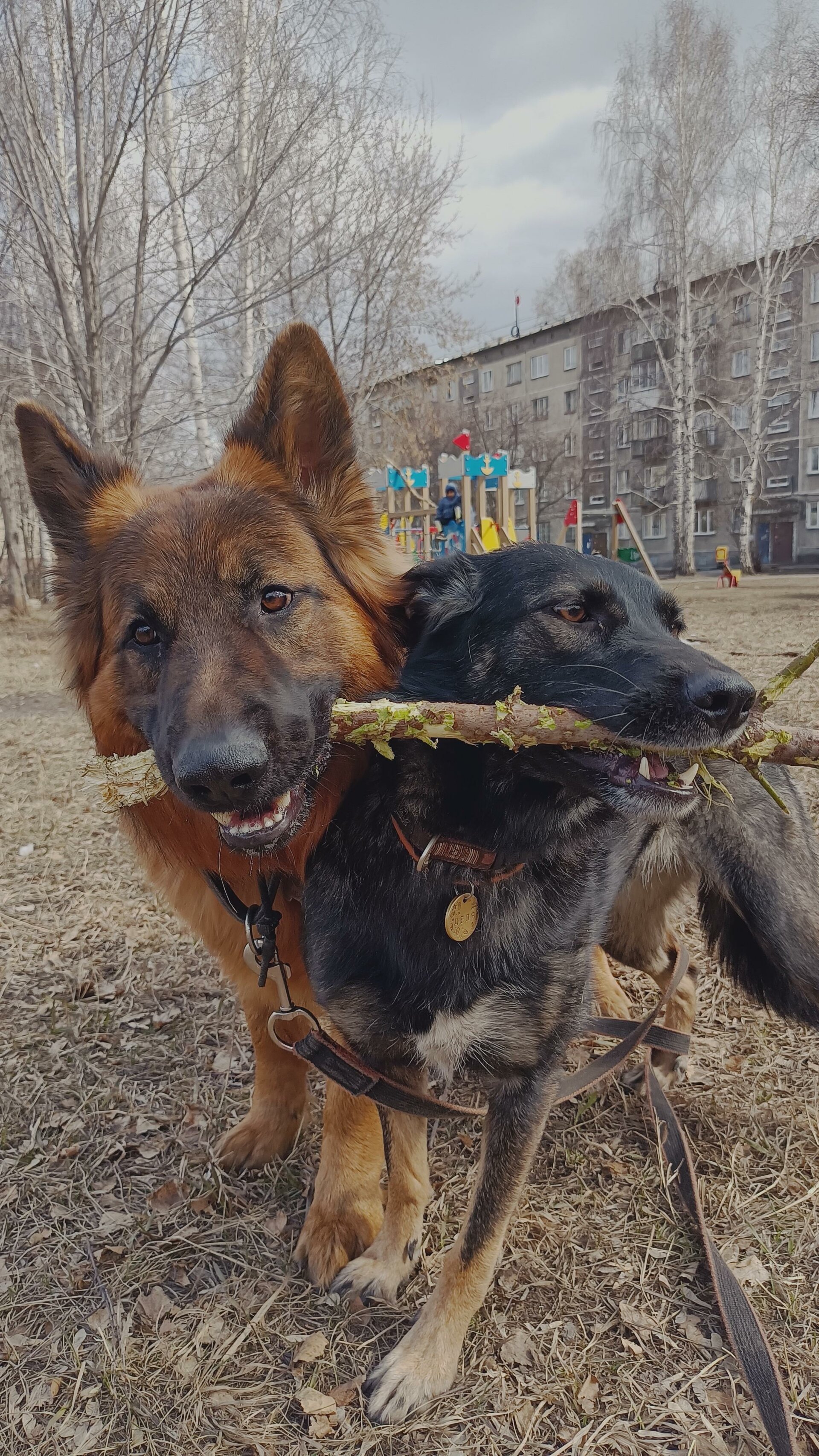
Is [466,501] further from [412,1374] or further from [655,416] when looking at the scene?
[655,416]

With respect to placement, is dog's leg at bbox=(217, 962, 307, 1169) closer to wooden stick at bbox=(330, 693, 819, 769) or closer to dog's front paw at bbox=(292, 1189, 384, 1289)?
dog's front paw at bbox=(292, 1189, 384, 1289)

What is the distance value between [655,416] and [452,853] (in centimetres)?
4810

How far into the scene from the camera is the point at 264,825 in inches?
71.6

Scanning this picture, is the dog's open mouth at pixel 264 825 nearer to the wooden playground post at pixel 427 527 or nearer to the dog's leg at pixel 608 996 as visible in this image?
the dog's leg at pixel 608 996

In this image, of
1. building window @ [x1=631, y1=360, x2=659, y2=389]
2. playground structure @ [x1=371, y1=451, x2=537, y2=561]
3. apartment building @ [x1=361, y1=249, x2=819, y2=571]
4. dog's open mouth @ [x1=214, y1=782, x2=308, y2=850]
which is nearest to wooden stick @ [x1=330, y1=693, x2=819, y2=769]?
dog's open mouth @ [x1=214, y1=782, x2=308, y2=850]

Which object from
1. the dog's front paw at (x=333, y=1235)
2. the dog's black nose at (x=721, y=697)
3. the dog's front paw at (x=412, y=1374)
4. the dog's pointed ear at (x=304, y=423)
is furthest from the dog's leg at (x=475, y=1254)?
the dog's pointed ear at (x=304, y=423)

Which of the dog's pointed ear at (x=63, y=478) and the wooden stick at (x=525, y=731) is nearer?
the wooden stick at (x=525, y=731)

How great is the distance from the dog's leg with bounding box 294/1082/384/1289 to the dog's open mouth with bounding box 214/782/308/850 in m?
1.06

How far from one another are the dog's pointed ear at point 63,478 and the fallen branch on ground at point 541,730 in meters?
1.14

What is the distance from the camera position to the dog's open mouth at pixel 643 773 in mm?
1897

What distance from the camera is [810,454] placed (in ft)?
143

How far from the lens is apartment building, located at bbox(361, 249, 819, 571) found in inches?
1395

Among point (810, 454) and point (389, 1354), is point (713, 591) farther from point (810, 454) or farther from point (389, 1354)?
point (810, 454)

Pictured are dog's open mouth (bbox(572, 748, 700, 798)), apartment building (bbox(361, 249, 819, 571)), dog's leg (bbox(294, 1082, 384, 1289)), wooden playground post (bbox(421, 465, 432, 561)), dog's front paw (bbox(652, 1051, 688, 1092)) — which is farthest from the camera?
apartment building (bbox(361, 249, 819, 571))
